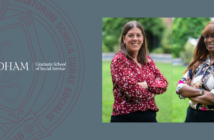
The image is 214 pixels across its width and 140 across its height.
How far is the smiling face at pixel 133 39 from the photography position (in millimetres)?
3057

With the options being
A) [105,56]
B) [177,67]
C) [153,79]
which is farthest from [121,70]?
[105,56]

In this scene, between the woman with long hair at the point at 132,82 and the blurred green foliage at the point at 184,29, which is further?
the blurred green foliage at the point at 184,29

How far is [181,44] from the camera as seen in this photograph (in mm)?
9414

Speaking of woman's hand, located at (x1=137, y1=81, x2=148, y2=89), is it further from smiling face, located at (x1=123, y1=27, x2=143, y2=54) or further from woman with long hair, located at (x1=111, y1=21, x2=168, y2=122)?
smiling face, located at (x1=123, y1=27, x2=143, y2=54)

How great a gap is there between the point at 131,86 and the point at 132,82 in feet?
0.17

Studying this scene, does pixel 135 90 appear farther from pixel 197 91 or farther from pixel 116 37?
pixel 116 37

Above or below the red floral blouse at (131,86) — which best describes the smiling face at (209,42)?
above

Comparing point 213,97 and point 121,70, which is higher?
point 121,70

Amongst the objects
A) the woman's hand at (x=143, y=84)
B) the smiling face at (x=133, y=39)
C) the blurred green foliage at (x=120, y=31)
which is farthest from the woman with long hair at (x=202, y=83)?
the blurred green foliage at (x=120, y=31)

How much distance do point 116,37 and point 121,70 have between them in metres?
13.0

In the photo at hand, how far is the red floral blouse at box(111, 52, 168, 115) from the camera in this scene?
114 inches

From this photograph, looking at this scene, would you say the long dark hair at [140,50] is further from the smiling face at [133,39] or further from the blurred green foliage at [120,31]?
the blurred green foliage at [120,31]

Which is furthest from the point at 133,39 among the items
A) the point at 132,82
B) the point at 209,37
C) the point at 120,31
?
the point at 120,31

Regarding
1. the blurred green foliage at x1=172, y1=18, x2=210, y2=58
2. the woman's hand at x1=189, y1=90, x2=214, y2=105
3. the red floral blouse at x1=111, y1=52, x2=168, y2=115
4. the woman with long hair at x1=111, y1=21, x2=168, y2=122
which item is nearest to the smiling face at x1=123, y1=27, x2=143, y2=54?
the woman with long hair at x1=111, y1=21, x2=168, y2=122
